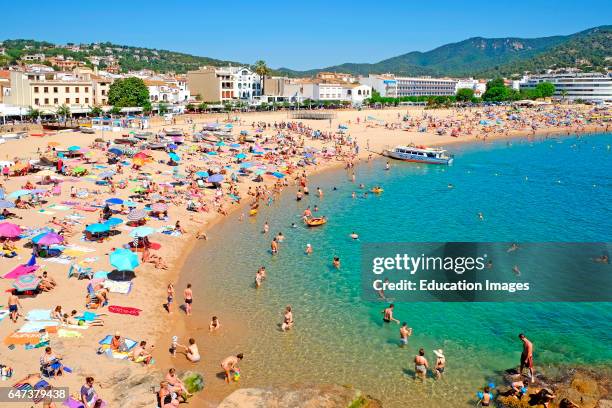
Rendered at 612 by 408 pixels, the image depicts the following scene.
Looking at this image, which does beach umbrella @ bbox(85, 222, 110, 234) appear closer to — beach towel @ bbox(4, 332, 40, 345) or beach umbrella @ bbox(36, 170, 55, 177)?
beach towel @ bbox(4, 332, 40, 345)

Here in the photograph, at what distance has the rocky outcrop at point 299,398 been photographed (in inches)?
480

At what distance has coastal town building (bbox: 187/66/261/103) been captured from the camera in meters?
95.2

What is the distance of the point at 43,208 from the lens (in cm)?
2600

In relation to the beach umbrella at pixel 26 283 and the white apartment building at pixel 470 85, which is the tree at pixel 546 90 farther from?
the beach umbrella at pixel 26 283

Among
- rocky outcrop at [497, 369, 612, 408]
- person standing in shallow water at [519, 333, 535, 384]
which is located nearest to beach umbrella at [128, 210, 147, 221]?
rocky outcrop at [497, 369, 612, 408]

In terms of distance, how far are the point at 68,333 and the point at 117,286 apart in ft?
11.7

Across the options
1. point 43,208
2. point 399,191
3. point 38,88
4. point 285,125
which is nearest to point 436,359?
point 43,208

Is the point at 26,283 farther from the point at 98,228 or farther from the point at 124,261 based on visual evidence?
the point at 98,228

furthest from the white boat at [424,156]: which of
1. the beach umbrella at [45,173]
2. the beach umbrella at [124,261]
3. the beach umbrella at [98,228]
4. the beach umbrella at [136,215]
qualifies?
the beach umbrella at [124,261]

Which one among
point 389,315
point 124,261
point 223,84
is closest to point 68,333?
point 124,261

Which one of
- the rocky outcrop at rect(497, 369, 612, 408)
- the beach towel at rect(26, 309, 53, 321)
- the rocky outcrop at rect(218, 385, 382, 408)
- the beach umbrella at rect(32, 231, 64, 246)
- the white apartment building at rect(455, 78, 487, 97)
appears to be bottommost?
the rocky outcrop at rect(497, 369, 612, 408)

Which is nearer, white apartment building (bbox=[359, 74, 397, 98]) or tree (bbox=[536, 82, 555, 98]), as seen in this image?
white apartment building (bbox=[359, 74, 397, 98])

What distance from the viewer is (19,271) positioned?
1827 cm

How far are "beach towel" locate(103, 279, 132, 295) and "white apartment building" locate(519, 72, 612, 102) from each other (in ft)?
532
